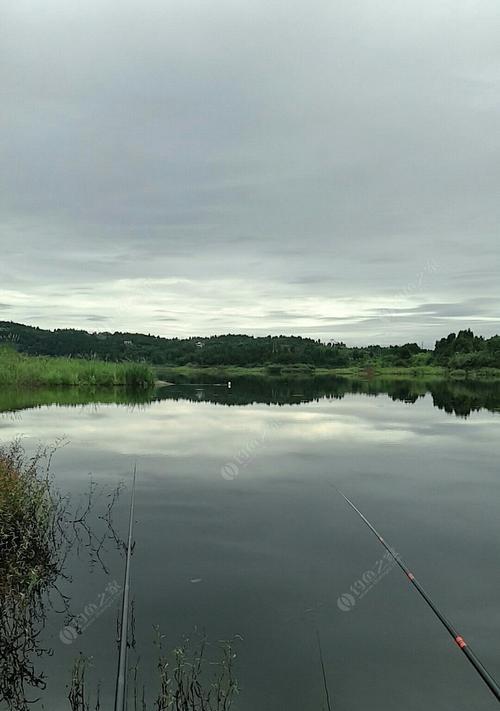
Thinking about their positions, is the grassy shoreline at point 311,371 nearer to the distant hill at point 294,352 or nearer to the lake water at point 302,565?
the distant hill at point 294,352

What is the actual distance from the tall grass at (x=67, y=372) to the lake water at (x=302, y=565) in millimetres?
24122

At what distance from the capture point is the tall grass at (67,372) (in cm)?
4397

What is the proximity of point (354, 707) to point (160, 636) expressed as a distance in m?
2.33

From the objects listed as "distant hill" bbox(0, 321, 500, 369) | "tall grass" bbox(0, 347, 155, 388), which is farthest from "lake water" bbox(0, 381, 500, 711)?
"distant hill" bbox(0, 321, 500, 369)

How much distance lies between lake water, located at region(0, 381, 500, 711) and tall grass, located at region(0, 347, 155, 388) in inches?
950

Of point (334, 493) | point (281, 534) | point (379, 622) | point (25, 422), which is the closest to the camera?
point (379, 622)

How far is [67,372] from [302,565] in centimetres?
4178

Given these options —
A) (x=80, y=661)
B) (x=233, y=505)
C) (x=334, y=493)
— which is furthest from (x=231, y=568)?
(x=334, y=493)

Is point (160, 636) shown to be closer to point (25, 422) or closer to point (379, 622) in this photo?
point (379, 622)

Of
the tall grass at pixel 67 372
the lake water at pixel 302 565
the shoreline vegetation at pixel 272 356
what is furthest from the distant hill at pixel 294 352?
the lake water at pixel 302 565

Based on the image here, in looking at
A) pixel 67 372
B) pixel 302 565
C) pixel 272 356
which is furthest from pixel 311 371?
pixel 302 565

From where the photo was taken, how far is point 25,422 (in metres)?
25.7

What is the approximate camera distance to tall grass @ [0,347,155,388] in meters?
44.0

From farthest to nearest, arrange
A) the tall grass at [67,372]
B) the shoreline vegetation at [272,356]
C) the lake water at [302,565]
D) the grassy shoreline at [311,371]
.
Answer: the grassy shoreline at [311,371], the shoreline vegetation at [272,356], the tall grass at [67,372], the lake water at [302,565]
